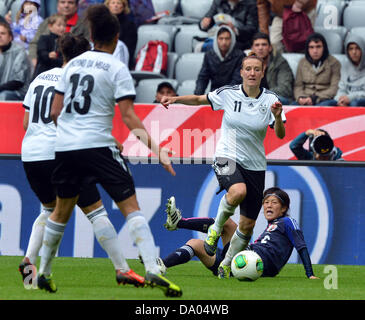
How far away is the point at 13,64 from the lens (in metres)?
13.7

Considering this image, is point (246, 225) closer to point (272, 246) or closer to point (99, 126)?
point (272, 246)

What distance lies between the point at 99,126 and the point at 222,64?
6493 millimetres

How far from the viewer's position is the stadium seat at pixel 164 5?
16250 millimetres

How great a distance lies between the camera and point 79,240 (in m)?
11.2

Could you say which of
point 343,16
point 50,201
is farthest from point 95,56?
point 343,16

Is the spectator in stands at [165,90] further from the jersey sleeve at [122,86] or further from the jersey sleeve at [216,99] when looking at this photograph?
the jersey sleeve at [122,86]

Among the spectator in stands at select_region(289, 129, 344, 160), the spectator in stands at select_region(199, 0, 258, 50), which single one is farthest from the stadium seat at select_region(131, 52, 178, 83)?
the spectator in stands at select_region(289, 129, 344, 160)

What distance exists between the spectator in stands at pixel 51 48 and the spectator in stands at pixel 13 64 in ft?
0.68

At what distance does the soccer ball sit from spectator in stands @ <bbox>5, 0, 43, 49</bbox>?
24.3ft

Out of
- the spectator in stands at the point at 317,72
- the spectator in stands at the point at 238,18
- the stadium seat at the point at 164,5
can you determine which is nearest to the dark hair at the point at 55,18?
the spectator in stands at the point at 238,18

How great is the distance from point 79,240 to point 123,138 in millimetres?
1684

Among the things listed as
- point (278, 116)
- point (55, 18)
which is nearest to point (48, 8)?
point (55, 18)

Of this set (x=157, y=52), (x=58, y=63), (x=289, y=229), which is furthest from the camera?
(x=157, y=52)
